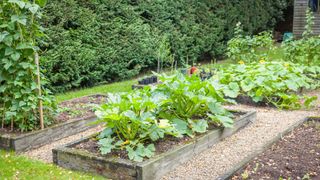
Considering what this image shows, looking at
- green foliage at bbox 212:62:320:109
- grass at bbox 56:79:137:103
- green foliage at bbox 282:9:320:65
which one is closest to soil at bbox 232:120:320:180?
green foliage at bbox 212:62:320:109

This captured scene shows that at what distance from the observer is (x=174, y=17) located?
12.0 m

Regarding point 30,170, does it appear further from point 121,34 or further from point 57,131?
point 121,34

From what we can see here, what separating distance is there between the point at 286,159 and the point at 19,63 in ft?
10.6

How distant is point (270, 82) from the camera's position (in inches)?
288

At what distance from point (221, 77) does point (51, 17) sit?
11.2 feet

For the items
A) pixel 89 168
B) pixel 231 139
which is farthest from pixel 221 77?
pixel 89 168

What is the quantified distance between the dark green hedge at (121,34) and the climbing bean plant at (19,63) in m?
2.17

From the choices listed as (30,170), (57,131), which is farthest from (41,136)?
(30,170)

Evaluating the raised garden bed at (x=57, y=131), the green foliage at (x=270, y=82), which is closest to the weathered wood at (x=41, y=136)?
the raised garden bed at (x=57, y=131)

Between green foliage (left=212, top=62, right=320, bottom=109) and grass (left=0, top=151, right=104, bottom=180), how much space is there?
331cm

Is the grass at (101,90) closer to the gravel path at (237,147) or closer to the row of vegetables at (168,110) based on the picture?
the row of vegetables at (168,110)

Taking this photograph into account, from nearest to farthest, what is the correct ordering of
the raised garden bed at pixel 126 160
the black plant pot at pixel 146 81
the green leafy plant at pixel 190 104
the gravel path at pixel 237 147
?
the raised garden bed at pixel 126 160
the gravel path at pixel 237 147
the green leafy plant at pixel 190 104
the black plant pot at pixel 146 81

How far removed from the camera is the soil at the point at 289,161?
159 inches

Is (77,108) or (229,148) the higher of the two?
(77,108)
